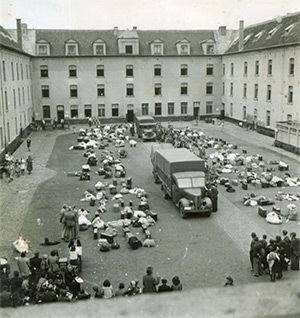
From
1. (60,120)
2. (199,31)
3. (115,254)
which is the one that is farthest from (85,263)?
(199,31)

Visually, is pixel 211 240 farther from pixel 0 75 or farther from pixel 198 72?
pixel 198 72

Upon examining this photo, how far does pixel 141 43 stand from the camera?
60969 millimetres

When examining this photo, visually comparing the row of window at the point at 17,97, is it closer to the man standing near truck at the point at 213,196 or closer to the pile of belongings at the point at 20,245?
the pile of belongings at the point at 20,245

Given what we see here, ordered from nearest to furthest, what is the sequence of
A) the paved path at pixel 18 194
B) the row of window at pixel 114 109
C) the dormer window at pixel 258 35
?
the paved path at pixel 18 194 → the dormer window at pixel 258 35 → the row of window at pixel 114 109

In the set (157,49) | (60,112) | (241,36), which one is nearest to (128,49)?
(157,49)

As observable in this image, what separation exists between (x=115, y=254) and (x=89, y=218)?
4.56m

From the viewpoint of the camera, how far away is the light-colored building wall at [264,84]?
41781 millimetres

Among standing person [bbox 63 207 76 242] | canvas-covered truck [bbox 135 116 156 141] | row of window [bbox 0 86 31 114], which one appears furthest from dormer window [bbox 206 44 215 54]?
standing person [bbox 63 207 76 242]

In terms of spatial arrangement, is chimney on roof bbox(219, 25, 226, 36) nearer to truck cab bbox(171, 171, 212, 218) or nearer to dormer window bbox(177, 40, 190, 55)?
dormer window bbox(177, 40, 190, 55)

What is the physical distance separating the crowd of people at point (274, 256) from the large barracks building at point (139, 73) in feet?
125

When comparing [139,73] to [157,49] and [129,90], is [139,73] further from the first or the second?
[157,49]

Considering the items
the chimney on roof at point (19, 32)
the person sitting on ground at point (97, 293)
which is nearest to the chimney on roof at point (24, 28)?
the chimney on roof at point (19, 32)

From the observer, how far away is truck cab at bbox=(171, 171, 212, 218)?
20.6 metres

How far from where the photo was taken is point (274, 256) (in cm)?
1401
